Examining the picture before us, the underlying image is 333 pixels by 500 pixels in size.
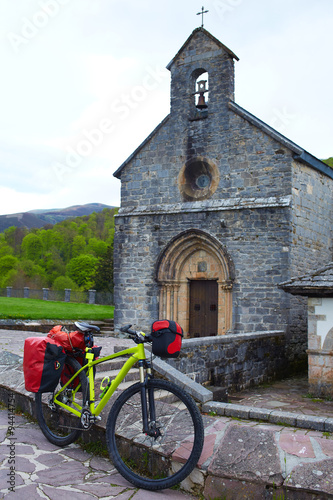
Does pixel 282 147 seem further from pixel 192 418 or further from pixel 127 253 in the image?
pixel 192 418

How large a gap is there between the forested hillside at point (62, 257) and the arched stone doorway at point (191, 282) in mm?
25612

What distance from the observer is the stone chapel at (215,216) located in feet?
41.1

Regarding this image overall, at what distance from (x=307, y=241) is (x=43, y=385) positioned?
1056cm

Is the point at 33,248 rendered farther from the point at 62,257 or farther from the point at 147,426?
the point at 147,426

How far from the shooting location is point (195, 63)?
562 inches

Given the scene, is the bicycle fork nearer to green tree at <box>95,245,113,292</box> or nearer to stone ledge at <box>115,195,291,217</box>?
stone ledge at <box>115,195,291,217</box>

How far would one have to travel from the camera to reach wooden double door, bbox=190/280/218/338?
45.1 feet

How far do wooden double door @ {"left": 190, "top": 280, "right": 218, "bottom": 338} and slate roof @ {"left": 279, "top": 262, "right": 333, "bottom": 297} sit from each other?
459cm

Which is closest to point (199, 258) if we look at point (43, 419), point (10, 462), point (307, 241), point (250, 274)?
point (250, 274)

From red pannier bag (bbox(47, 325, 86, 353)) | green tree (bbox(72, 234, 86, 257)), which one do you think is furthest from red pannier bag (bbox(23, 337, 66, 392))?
green tree (bbox(72, 234, 86, 257))

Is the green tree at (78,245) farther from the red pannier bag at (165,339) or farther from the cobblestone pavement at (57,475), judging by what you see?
the red pannier bag at (165,339)

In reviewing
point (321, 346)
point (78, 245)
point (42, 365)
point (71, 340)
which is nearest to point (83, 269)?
point (78, 245)

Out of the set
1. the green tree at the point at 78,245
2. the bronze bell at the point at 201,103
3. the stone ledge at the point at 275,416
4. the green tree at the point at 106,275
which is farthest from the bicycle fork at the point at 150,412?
the green tree at the point at 78,245

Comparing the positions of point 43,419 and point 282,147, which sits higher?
point 282,147
